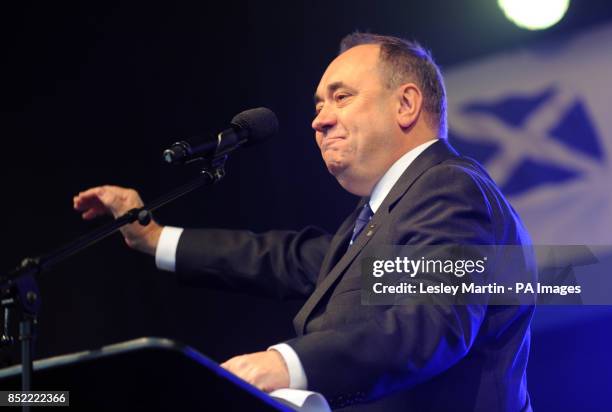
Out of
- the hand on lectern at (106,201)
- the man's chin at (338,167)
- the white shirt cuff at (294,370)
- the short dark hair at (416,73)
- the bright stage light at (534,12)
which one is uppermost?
the bright stage light at (534,12)

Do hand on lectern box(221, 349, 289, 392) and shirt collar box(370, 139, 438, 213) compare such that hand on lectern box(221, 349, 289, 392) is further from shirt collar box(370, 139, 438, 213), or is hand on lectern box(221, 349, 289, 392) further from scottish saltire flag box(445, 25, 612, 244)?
scottish saltire flag box(445, 25, 612, 244)

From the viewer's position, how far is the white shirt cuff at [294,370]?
1.57 meters

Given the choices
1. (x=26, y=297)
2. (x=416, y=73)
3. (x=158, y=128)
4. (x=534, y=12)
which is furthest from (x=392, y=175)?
(x=158, y=128)

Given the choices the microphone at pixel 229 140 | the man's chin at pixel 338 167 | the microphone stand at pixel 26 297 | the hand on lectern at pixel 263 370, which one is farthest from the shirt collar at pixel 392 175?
the microphone stand at pixel 26 297

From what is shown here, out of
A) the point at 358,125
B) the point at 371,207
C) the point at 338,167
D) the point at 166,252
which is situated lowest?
the point at 166,252

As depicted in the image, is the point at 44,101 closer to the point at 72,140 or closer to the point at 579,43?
the point at 72,140

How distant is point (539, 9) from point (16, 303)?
2061 mm

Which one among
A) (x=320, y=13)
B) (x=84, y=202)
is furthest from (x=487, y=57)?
(x=84, y=202)

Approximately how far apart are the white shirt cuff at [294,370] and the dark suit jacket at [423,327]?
11mm

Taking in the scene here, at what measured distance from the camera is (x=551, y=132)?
2830 millimetres

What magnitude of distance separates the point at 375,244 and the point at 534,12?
1257 mm

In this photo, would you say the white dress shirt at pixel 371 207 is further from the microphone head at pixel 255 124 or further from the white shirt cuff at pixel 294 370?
the microphone head at pixel 255 124

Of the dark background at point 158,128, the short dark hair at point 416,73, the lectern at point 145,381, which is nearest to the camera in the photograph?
the lectern at point 145,381

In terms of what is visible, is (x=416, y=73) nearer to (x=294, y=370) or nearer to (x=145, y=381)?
(x=294, y=370)
